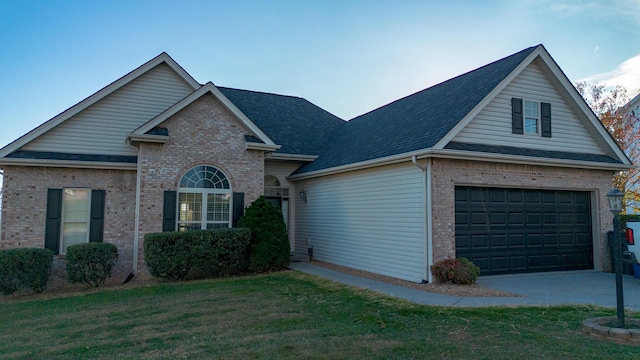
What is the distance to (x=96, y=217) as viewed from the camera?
1275cm

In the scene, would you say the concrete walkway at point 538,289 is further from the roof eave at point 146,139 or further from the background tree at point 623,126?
the background tree at point 623,126

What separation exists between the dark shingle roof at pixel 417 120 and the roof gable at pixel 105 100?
18.2 feet

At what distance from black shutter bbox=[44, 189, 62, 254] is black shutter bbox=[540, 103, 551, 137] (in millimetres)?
14174

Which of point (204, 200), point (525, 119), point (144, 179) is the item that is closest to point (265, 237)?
point (204, 200)

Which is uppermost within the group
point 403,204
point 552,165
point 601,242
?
point 552,165

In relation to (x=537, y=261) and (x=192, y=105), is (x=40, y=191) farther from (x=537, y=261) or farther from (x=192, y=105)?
(x=537, y=261)

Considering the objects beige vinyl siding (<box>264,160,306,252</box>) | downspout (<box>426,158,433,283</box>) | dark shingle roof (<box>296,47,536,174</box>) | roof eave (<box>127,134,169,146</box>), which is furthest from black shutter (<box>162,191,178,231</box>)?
downspout (<box>426,158,433,283</box>)

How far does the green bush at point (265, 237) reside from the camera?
12.4 m

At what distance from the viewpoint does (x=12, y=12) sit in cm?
1262

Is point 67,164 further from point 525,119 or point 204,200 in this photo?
Result: point 525,119

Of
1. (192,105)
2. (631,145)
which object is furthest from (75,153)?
(631,145)

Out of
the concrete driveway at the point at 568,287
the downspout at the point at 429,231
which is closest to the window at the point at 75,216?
the downspout at the point at 429,231

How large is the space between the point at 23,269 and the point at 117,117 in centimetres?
548

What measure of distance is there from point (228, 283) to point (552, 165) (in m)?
9.57
